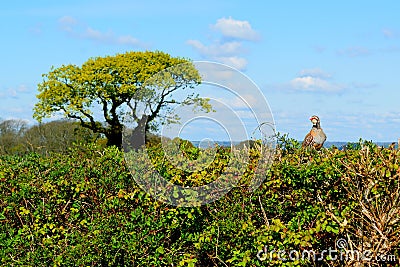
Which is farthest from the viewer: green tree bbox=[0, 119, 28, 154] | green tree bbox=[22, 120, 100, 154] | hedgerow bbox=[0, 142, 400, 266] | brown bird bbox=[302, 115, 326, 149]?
green tree bbox=[22, 120, 100, 154]

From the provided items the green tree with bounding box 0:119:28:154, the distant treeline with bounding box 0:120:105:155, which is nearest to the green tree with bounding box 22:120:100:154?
the distant treeline with bounding box 0:120:105:155

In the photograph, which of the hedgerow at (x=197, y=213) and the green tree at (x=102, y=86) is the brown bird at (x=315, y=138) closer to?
the hedgerow at (x=197, y=213)

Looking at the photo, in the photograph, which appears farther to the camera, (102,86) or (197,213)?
(102,86)

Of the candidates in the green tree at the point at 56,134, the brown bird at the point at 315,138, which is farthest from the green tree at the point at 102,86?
the brown bird at the point at 315,138

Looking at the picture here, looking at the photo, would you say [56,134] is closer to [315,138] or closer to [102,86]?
[102,86]

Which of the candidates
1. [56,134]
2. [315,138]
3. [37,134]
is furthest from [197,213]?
[56,134]

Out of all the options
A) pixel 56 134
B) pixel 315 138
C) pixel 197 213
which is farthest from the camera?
pixel 56 134

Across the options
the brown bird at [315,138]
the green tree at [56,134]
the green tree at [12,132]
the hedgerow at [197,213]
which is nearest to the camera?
the hedgerow at [197,213]

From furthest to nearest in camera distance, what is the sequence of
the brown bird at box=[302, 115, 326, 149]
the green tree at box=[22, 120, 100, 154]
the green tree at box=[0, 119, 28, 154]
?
the green tree at box=[22, 120, 100, 154], the green tree at box=[0, 119, 28, 154], the brown bird at box=[302, 115, 326, 149]

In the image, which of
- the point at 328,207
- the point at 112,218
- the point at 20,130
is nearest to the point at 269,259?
Result: the point at 328,207

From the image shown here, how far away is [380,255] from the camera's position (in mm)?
4305

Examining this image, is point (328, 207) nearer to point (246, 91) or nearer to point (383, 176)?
point (383, 176)

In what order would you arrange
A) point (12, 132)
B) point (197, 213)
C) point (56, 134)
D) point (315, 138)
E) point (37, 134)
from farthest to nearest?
1. point (56, 134)
2. point (12, 132)
3. point (37, 134)
4. point (315, 138)
5. point (197, 213)

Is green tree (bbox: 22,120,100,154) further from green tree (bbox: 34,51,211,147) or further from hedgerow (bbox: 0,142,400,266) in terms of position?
hedgerow (bbox: 0,142,400,266)
